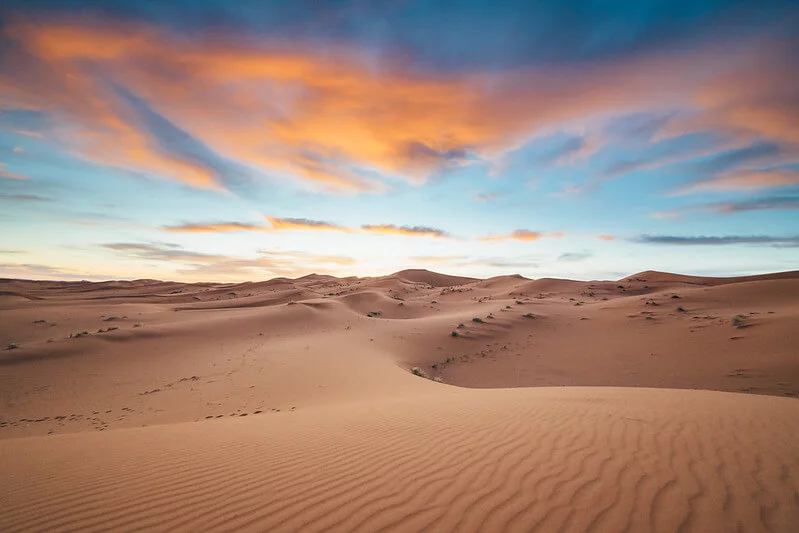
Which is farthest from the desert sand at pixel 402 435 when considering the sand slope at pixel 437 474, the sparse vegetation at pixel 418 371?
the sparse vegetation at pixel 418 371

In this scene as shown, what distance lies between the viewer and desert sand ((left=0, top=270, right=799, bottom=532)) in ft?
10.3

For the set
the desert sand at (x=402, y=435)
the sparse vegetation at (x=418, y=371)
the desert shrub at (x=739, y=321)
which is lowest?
the sparse vegetation at (x=418, y=371)

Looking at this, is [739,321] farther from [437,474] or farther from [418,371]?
[437,474]

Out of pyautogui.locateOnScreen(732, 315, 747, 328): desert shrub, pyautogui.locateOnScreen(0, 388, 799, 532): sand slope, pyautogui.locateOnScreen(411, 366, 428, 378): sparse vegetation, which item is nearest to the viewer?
pyautogui.locateOnScreen(0, 388, 799, 532): sand slope

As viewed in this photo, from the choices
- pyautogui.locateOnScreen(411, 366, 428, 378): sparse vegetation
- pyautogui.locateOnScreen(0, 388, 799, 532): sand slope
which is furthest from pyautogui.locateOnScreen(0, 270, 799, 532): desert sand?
pyautogui.locateOnScreen(411, 366, 428, 378): sparse vegetation

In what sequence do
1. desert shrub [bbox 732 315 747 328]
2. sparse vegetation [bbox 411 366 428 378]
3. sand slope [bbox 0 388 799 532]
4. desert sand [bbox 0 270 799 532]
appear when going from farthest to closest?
desert shrub [bbox 732 315 747 328] < sparse vegetation [bbox 411 366 428 378] < desert sand [bbox 0 270 799 532] < sand slope [bbox 0 388 799 532]

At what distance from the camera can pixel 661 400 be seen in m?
6.61

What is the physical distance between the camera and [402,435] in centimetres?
512

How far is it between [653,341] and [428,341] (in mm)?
9256

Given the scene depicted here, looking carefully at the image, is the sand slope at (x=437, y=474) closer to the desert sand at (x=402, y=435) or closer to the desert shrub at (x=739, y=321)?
the desert sand at (x=402, y=435)

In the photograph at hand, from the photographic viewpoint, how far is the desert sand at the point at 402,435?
10.3 feet

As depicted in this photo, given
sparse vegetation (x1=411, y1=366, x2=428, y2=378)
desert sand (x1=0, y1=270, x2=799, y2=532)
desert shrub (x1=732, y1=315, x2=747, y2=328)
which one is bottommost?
sparse vegetation (x1=411, y1=366, x2=428, y2=378)

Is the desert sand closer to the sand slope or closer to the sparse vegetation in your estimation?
the sand slope

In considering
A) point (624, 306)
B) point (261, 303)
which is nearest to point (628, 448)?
point (624, 306)
